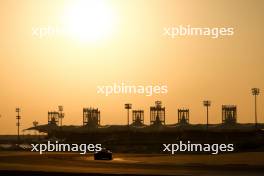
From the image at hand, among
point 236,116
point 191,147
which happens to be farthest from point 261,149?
point 236,116

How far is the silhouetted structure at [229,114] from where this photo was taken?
196m

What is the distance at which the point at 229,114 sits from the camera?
19775cm

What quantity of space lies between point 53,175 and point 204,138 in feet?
413

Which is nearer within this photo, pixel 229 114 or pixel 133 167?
pixel 133 167

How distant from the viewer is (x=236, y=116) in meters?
199

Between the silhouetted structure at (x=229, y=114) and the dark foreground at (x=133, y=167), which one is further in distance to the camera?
the silhouetted structure at (x=229, y=114)

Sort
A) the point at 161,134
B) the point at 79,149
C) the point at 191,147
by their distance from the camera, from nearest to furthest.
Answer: the point at 191,147 → the point at 79,149 → the point at 161,134

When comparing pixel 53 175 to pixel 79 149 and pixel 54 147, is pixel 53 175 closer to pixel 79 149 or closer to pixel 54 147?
pixel 79 149

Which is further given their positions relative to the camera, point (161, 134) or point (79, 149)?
point (161, 134)

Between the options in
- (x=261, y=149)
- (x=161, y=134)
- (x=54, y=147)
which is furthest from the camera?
(x=161, y=134)

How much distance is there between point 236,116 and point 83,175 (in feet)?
525

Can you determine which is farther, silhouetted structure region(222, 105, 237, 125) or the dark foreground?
silhouetted structure region(222, 105, 237, 125)

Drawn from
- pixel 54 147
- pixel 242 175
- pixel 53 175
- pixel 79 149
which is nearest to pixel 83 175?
pixel 53 175

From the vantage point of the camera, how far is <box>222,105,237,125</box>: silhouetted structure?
19550cm
